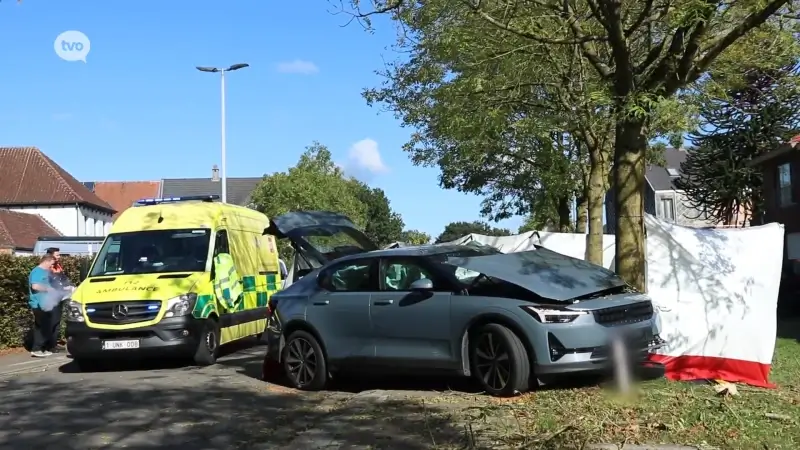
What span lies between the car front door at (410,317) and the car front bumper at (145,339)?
354 cm

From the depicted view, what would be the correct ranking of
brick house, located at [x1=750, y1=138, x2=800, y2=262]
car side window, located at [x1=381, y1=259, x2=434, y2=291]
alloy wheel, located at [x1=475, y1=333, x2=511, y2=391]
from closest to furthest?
alloy wheel, located at [x1=475, y1=333, x2=511, y2=391]
car side window, located at [x1=381, y1=259, x2=434, y2=291]
brick house, located at [x1=750, y1=138, x2=800, y2=262]

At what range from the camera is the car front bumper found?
1148 cm

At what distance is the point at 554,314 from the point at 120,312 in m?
6.41

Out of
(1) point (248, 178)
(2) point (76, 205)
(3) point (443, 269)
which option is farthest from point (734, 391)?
(1) point (248, 178)

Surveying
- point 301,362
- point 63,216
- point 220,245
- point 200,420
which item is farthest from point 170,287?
point 63,216

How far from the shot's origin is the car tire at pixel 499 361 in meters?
7.96

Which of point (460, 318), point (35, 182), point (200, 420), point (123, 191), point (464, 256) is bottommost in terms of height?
point (200, 420)

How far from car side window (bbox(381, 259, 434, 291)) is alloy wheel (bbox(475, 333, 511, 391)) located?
1.01 meters

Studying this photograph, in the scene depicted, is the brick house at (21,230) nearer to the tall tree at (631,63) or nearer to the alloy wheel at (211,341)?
the alloy wheel at (211,341)

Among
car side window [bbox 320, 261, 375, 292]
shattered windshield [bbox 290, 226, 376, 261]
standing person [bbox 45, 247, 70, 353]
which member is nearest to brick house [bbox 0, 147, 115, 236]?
standing person [bbox 45, 247, 70, 353]

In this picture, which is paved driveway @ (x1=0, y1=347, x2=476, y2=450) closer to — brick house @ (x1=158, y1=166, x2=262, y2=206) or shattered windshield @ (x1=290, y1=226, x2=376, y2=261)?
shattered windshield @ (x1=290, y1=226, x2=376, y2=261)

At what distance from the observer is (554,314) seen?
7918 mm

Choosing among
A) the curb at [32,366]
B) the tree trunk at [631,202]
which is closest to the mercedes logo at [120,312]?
the curb at [32,366]

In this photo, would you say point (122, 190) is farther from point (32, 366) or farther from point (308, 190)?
point (32, 366)
